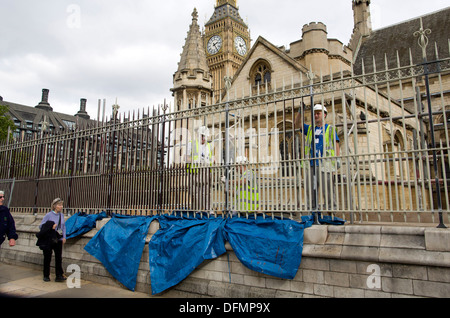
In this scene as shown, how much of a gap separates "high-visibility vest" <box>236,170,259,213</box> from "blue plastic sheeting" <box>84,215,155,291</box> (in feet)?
6.44

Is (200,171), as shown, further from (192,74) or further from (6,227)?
(192,74)

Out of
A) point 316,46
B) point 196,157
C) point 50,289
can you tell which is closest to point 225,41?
point 316,46

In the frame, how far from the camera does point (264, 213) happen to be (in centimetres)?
548

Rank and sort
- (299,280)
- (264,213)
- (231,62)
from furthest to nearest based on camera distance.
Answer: (231,62) < (264,213) < (299,280)

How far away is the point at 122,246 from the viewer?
6.36 m

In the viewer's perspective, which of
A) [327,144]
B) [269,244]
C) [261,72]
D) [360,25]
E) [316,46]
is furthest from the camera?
[360,25]

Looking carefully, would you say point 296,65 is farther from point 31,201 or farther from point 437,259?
point 437,259

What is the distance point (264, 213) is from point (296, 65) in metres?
13.4

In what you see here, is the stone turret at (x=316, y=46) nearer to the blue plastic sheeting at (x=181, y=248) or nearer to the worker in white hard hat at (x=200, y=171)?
the worker in white hard hat at (x=200, y=171)

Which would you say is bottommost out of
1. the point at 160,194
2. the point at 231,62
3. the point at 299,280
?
the point at 299,280

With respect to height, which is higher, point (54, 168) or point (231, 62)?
point (231, 62)

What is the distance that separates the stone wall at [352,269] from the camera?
3.77 m

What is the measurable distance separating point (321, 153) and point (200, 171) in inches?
93.9
